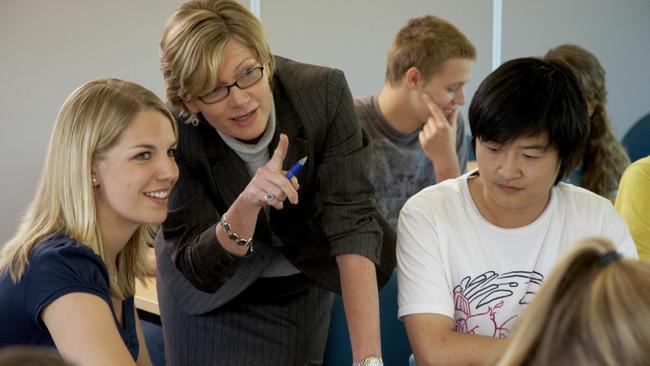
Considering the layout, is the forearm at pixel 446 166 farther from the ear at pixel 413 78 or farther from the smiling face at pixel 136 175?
the smiling face at pixel 136 175

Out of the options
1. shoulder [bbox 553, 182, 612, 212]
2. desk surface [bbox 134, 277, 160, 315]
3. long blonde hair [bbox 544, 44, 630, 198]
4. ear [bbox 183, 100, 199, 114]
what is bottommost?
desk surface [bbox 134, 277, 160, 315]

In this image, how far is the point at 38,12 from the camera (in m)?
4.29

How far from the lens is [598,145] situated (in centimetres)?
331

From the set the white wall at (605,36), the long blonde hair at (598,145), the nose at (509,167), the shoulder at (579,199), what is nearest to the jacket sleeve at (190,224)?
the nose at (509,167)

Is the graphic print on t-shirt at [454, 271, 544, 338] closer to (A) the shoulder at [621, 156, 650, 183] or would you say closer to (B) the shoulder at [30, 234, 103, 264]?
(A) the shoulder at [621, 156, 650, 183]

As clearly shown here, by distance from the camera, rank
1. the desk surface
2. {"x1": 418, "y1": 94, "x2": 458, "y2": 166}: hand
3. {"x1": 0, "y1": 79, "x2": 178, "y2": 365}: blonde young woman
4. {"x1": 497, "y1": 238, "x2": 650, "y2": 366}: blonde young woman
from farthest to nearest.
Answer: {"x1": 418, "y1": 94, "x2": 458, "y2": 166}: hand → the desk surface → {"x1": 0, "y1": 79, "x2": 178, "y2": 365}: blonde young woman → {"x1": 497, "y1": 238, "x2": 650, "y2": 366}: blonde young woman

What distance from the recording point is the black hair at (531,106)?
5.84 feet

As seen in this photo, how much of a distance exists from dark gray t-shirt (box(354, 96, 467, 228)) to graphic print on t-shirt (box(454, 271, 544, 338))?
114 cm

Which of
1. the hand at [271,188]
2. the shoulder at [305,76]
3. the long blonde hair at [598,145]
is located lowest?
the long blonde hair at [598,145]

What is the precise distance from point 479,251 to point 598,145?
157cm

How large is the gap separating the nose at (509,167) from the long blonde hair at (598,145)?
154 centimetres

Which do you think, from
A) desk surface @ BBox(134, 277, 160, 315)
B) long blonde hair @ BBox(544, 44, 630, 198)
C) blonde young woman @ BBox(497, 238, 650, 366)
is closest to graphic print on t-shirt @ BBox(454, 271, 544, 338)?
blonde young woman @ BBox(497, 238, 650, 366)

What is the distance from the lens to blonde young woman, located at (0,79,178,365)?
1.63m

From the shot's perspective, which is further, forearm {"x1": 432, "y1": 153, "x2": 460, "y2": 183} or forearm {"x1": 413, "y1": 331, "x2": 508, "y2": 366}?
forearm {"x1": 432, "y1": 153, "x2": 460, "y2": 183}
